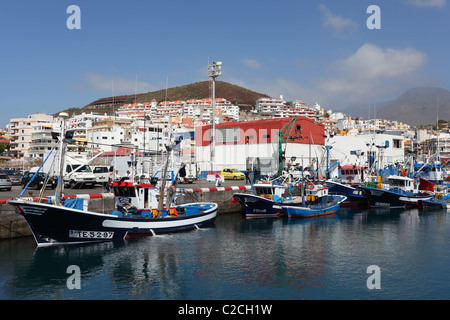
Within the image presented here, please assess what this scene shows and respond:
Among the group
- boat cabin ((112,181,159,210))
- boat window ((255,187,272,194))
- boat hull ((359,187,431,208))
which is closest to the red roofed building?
boat hull ((359,187,431,208))

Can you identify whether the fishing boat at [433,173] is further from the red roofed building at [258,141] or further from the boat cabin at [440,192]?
the red roofed building at [258,141]

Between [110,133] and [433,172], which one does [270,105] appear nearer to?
[110,133]

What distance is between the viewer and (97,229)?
20.6 metres

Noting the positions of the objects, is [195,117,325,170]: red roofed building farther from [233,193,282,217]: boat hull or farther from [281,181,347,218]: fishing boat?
[233,193,282,217]: boat hull

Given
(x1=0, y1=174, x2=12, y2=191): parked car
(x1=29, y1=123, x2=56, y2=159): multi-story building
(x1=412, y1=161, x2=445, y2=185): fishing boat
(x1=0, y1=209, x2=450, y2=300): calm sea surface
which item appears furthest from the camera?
(x1=29, y1=123, x2=56, y2=159): multi-story building

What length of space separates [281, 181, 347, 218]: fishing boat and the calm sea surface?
5.32 m

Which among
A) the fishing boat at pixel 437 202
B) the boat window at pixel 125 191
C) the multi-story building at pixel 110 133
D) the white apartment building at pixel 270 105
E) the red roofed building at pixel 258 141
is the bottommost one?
the fishing boat at pixel 437 202

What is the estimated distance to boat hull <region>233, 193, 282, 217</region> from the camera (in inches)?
1225

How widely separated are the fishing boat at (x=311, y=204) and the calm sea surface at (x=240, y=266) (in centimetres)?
532

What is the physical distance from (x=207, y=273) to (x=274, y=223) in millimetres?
13982

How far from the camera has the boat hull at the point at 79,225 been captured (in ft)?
61.5

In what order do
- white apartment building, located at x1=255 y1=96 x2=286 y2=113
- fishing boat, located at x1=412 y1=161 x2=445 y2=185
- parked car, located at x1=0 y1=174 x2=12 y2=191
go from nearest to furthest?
1. parked car, located at x1=0 y1=174 x2=12 y2=191
2. fishing boat, located at x1=412 y1=161 x2=445 y2=185
3. white apartment building, located at x1=255 y1=96 x2=286 y2=113

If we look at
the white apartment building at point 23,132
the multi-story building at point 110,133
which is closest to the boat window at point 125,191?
the multi-story building at point 110,133

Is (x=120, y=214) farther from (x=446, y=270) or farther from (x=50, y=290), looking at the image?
(x=446, y=270)
